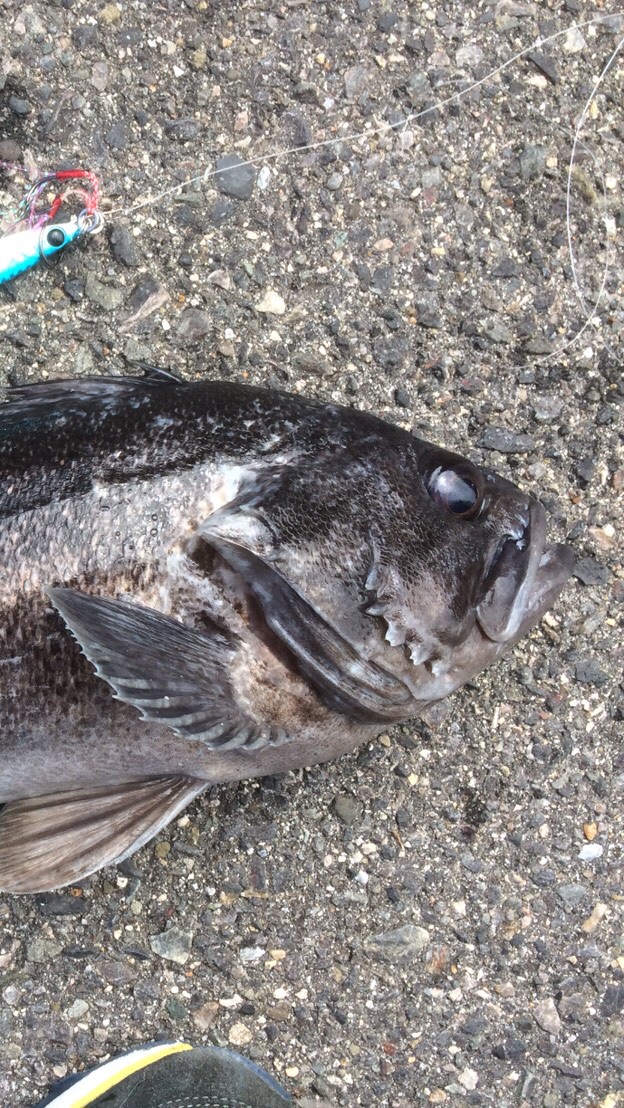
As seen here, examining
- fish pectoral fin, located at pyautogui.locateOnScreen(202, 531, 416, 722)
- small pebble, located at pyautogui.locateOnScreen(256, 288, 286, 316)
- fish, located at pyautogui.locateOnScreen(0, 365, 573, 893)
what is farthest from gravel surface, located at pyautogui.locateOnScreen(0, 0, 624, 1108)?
fish pectoral fin, located at pyautogui.locateOnScreen(202, 531, 416, 722)

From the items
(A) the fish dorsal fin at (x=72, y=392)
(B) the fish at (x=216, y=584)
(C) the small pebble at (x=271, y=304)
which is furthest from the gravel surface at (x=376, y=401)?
(B) the fish at (x=216, y=584)

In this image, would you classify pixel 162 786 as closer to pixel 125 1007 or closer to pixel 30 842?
pixel 30 842

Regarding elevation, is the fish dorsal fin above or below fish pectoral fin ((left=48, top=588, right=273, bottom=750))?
above

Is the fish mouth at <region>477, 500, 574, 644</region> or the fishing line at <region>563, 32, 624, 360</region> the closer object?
the fish mouth at <region>477, 500, 574, 644</region>

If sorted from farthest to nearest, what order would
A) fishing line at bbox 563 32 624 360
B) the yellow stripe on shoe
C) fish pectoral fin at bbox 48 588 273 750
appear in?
fishing line at bbox 563 32 624 360 → the yellow stripe on shoe → fish pectoral fin at bbox 48 588 273 750

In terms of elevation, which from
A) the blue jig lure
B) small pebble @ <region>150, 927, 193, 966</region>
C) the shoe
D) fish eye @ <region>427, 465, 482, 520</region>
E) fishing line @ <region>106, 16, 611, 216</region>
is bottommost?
A: the shoe

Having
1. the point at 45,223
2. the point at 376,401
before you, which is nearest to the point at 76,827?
the point at 376,401

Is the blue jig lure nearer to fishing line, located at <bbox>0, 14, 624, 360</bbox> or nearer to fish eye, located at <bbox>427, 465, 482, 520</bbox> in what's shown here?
fishing line, located at <bbox>0, 14, 624, 360</bbox>
